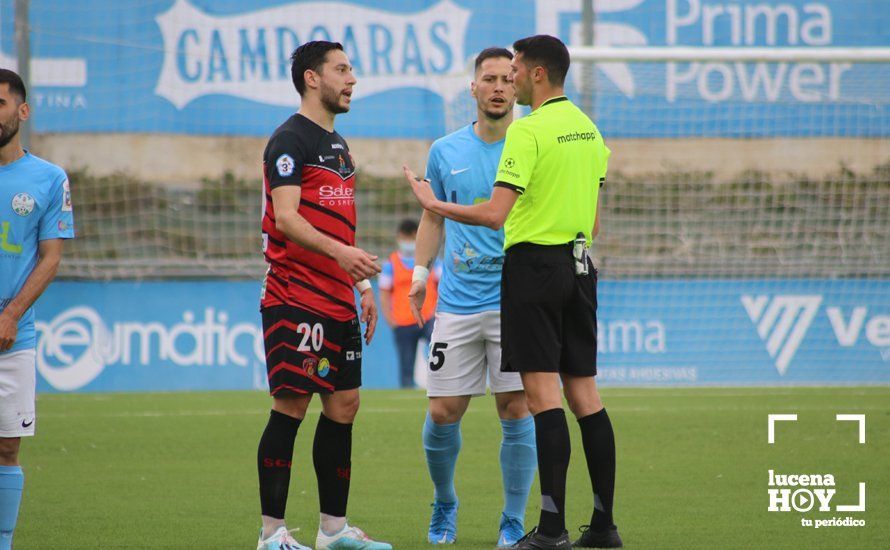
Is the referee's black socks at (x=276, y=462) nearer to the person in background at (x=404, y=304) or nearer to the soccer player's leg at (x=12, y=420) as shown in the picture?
the soccer player's leg at (x=12, y=420)

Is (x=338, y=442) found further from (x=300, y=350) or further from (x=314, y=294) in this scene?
(x=314, y=294)

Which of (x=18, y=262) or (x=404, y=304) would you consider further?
(x=404, y=304)

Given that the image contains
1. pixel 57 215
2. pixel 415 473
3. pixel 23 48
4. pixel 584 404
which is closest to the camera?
pixel 57 215

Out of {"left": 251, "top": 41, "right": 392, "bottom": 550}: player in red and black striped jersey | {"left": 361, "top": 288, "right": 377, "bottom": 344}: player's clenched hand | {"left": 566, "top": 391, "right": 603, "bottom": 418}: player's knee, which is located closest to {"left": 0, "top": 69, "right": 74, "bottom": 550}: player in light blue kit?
{"left": 251, "top": 41, "right": 392, "bottom": 550}: player in red and black striped jersey

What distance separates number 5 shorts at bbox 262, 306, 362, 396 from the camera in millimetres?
5160

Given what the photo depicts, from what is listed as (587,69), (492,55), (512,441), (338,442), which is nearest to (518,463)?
(512,441)

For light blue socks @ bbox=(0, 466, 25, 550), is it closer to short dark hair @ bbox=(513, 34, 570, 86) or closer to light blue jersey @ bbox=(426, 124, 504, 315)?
light blue jersey @ bbox=(426, 124, 504, 315)

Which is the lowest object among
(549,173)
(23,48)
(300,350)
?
(300,350)

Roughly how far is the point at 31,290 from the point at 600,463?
8.09ft

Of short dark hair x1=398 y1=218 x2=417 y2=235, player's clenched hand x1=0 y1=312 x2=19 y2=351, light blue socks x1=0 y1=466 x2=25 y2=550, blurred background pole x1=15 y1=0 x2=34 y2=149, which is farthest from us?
short dark hair x1=398 y1=218 x2=417 y2=235

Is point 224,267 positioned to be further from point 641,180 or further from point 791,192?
point 791,192

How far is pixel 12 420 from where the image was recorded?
4871 millimetres

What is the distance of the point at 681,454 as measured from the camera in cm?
838

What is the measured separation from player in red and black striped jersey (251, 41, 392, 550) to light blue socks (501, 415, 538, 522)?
67 cm
